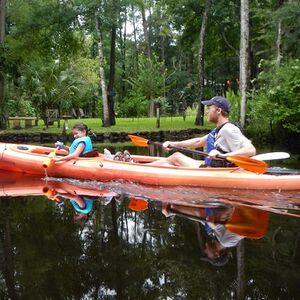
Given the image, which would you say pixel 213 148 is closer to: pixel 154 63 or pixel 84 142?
pixel 84 142

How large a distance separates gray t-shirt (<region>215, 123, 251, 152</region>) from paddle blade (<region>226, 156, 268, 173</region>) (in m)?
0.26

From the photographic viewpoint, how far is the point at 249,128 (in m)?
18.6

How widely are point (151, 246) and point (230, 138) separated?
3.05m

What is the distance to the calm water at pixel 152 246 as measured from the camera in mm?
3736

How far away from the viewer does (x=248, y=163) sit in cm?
732

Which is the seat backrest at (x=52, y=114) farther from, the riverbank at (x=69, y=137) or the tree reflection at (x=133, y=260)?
the tree reflection at (x=133, y=260)

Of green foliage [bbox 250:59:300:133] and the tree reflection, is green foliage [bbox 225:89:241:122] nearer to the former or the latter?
green foliage [bbox 250:59:300:133]

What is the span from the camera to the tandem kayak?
7723 millimetres

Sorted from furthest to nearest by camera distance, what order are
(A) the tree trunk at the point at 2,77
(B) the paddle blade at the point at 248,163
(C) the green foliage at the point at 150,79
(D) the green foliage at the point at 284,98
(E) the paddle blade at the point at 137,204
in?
(C) the green foliage at the point at 150,79, (A) the tree trunk at the point at 2,77, (D) the green foliage at the point at 284,98, (B) the paddle blade at the point at 248,163, (E) the paddle blade at the point at 137,204

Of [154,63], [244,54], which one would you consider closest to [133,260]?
[244,54]

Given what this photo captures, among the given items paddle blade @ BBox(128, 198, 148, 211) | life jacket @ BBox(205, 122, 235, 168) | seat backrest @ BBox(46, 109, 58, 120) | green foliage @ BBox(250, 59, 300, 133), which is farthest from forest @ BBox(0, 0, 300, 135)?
paddle blade @ BBox(128, 198, 148, 211)

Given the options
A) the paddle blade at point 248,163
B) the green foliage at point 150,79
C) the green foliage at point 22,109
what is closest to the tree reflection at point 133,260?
the paddle blade at point 248,163

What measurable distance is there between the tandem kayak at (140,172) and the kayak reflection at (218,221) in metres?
0.97

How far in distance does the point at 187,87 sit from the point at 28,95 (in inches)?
657
